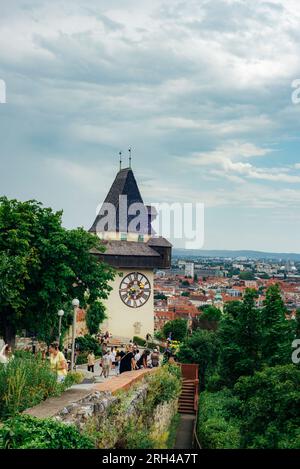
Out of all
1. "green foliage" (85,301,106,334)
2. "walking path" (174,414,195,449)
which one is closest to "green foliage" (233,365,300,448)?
"walking path" (174,414,195,449)

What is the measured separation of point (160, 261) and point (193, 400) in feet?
52.2

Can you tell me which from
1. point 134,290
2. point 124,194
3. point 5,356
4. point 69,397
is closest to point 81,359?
point 5,356

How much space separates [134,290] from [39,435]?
1149 inches

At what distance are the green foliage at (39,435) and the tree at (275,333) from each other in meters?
12.8

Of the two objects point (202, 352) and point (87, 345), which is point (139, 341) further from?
point (202, 352)

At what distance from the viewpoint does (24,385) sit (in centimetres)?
1054

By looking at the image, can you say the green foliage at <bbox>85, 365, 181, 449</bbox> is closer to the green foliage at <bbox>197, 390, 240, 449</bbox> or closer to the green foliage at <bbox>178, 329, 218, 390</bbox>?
the green foliage at <bbox>197, 390, 240, 449</bbox>

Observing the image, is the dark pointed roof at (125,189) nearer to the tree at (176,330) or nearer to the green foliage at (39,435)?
the tree at (176,330)

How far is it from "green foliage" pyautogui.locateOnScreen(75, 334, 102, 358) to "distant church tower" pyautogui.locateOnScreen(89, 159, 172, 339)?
19.4 ft

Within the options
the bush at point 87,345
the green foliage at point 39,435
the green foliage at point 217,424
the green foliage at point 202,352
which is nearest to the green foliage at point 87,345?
the bush at point 87,345

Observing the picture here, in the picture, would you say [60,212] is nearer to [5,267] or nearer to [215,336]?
[5,267]

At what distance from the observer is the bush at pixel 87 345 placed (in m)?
28.9

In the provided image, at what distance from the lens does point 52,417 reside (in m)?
9.13
